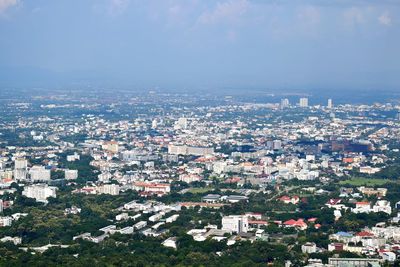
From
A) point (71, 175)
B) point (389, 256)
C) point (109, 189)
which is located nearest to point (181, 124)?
point (71, 175)

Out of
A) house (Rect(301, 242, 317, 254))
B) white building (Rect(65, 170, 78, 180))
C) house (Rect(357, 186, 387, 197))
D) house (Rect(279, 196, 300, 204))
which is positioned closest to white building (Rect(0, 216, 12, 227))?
house (Rect(301, 242, 317, 254))

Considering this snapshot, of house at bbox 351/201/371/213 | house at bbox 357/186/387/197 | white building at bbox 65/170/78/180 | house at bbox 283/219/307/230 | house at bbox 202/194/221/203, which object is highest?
house at bbox 283/219/307/230

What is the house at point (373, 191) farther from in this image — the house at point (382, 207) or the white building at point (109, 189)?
the white building at point (109, 189)

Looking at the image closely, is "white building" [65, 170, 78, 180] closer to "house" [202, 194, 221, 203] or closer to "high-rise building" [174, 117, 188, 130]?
"house" [202, 194, 221, 203]

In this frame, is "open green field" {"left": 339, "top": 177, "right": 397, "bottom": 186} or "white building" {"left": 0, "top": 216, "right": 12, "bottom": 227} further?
"open green field" {"left": 339, "top": 177, "right": 397, "bottom": 186}

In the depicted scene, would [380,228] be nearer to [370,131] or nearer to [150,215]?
[150,215]

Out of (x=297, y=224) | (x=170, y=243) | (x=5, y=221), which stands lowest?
(x=5, y=221)

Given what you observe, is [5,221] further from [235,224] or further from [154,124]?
[154,124]
